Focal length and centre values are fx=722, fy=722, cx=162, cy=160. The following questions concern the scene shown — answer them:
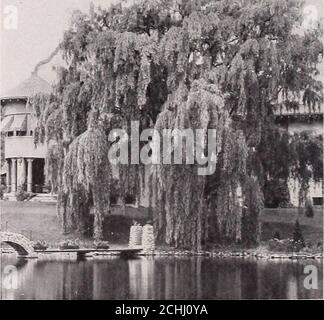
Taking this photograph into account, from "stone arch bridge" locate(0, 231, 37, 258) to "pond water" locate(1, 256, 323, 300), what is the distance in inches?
16.5

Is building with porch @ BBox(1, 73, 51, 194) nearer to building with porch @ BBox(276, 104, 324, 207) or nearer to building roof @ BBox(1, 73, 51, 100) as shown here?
building roof @ BBox(1, 73, 51, 100)

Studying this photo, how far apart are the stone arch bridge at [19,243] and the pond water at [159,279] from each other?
0.42m

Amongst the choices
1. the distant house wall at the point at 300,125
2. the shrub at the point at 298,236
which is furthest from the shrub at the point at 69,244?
the distant house wall at the point at 300,125

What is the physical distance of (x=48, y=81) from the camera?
2961 centimetres

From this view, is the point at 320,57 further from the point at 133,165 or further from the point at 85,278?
the point at 85,278

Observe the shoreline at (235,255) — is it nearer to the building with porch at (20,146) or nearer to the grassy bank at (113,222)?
the grassy bank at (113,222)

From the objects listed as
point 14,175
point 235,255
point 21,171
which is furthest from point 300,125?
point 14,175

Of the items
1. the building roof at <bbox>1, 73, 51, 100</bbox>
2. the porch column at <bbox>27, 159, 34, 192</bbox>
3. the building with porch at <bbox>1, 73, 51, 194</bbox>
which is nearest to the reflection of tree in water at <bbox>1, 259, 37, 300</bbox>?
the building roof at <bbox>1, 73, 51, 100</bbox>

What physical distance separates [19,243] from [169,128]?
6.60m

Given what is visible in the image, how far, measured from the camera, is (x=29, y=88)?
3147 centimetres

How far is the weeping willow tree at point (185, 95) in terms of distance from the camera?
23812 mm

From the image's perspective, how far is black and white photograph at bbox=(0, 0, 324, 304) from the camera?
23.4 meters

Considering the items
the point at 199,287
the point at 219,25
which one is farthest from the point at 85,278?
the point at 219,25

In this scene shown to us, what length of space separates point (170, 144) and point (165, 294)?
706cm
